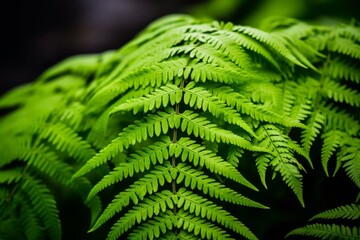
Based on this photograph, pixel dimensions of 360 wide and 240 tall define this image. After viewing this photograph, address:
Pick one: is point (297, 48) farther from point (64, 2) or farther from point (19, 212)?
point (64, 2)

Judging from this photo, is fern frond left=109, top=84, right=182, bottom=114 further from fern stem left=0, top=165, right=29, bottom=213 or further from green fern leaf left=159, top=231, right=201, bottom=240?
fern stem left=0, top=165, right=29, bottom=213

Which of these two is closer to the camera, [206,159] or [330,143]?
[206,159]

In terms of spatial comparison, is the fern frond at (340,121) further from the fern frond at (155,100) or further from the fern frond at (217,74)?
the fern frond at (155,100)

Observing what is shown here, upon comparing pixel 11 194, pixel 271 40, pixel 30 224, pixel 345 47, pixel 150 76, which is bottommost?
pixel 30 224

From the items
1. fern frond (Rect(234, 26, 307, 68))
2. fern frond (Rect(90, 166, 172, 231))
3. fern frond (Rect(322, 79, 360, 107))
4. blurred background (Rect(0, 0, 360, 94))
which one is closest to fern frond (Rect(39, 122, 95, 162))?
fern frond (Rect(90, 166, 172, 231))

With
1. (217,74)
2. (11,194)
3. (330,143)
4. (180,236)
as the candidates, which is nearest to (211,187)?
(180,236)

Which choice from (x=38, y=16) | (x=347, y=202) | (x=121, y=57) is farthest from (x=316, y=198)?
(x=38, y=16)

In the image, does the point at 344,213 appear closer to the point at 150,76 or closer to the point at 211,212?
the point at 211,212
